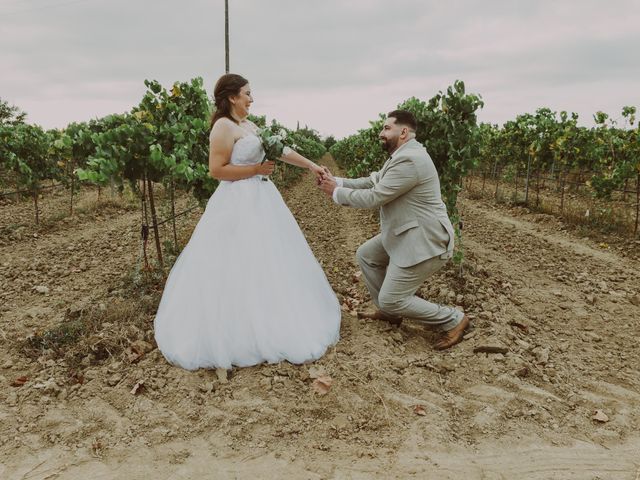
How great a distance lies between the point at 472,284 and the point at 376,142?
6041 millimetres

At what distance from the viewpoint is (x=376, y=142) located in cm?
1091

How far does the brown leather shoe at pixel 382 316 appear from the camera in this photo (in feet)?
14.6

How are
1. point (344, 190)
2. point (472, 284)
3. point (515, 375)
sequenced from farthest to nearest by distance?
point (472, 284) → point (344, 190) → point (515, 375)

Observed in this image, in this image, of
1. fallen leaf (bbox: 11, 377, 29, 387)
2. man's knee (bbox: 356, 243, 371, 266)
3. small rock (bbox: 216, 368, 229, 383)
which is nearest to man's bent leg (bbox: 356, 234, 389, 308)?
man's knee (bbox: 356, 243, 371, 266)

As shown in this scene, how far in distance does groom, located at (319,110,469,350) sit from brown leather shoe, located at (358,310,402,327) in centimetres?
27

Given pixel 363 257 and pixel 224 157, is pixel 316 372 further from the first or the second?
pixel 224 157

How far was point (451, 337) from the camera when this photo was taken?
4117 mm

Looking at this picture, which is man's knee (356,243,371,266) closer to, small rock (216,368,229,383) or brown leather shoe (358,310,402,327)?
brown leather shoe (358,310,402,327)

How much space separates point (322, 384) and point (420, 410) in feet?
2.25

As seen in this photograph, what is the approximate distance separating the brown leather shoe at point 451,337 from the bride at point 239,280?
3.09 feet

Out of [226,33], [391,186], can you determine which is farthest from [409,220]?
[226,33]

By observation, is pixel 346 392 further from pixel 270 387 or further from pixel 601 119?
pixel 601 119

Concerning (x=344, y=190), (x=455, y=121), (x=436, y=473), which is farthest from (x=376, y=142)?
(x=436, y=473)

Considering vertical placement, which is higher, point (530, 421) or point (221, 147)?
point (221, 147)
